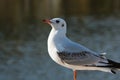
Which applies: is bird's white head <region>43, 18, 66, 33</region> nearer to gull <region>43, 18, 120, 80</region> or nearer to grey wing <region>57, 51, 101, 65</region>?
gull <region>43, 18, 120, 80</region>

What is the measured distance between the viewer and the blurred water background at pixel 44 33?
11.5 meters

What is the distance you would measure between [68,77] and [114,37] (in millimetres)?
5481

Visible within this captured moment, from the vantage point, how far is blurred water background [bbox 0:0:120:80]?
11494 mm

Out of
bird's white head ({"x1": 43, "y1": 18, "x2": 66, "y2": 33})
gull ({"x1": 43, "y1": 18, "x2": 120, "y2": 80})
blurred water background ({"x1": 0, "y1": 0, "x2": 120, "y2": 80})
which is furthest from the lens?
blurred water background ({"x1": 0, "y1": 0, "x2": 120, "y2": 80})

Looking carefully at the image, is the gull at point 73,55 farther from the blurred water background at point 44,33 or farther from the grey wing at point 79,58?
the blurred water background at point 44,33

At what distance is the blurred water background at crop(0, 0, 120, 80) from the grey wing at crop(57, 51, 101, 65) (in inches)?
123

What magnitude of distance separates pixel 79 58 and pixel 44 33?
475 inches

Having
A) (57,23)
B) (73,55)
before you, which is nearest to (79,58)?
(73,55)

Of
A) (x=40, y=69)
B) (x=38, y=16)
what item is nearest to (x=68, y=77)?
(x=40, y=69)

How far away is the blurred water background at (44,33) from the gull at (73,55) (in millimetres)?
3145

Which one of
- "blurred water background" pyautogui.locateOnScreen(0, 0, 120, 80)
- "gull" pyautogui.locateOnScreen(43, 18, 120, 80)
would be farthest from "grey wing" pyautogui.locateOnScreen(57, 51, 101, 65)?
"blurred water background" pyautogui.locateOnScreen(0, 0, 120, 80)

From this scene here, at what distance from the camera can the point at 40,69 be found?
11.9m

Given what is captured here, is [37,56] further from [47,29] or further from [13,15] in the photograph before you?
[13,15]

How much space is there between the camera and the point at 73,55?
17.4ft
